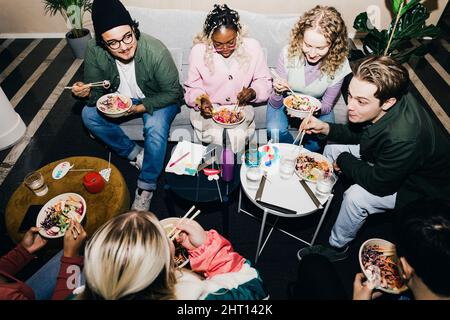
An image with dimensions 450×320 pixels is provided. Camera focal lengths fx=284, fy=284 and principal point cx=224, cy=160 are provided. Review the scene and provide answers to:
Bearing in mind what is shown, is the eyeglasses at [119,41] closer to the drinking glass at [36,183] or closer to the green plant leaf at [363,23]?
the drinking glass at [36,183]

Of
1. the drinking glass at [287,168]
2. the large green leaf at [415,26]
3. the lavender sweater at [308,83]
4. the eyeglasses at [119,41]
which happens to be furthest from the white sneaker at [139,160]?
the large green leaf at [415,26]

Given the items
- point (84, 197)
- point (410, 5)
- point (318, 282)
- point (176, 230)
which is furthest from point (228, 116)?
point (410, 5)

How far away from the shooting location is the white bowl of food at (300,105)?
8.15ft

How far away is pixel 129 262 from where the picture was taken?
45.1 inches

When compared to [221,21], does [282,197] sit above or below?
below

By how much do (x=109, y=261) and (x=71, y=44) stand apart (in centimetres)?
487

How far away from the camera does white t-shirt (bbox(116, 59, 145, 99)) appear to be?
2816 mm

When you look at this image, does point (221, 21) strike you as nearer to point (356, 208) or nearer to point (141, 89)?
point (141, 89)

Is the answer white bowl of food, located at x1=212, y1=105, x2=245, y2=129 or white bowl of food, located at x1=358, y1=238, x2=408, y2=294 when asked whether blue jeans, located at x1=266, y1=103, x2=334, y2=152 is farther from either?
white bowl of food, located at x1=358, y1=238, x2=408, y2=294

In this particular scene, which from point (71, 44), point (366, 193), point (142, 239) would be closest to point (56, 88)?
point (71, 44)

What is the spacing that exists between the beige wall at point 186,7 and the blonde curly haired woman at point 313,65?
2.33m

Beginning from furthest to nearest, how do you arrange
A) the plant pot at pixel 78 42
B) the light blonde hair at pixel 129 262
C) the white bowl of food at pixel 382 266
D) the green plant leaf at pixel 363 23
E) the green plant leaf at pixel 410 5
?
the plant pot at pixel 78 42 < the green plant leaf at pixel 363 23 < the green plant leaf at pixel 410 5 < the white bowl of food at pixel 382 266 < the light blonde hair at pixel 129 262

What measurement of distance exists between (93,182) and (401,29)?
414cm

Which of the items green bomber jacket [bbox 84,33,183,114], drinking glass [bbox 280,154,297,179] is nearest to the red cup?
green bomber jacket [bbox 84,33,183,114]
